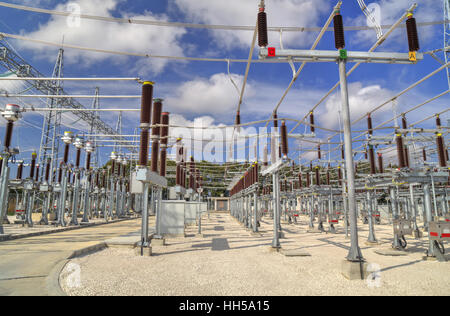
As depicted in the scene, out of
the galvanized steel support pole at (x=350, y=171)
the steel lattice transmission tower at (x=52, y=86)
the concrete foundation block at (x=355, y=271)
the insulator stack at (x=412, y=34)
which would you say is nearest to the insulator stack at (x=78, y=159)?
the steel lattice transmission tower at (x=52, y=86)

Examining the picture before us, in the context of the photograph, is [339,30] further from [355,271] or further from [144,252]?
[144,252]

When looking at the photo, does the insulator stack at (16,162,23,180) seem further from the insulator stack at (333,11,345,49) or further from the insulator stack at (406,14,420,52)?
the insulator stack at (406,14,420,52)

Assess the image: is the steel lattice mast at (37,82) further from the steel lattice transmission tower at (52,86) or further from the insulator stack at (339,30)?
the insulator stack at (339,30)

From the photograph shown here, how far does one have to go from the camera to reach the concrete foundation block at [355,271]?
19.3 feet

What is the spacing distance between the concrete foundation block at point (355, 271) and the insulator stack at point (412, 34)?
507 cm

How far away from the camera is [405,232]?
33.2 ft

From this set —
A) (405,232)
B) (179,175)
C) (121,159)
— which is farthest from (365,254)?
(121,159)

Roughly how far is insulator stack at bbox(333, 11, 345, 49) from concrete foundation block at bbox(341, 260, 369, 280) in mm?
5298

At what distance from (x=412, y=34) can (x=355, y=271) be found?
18.3ft

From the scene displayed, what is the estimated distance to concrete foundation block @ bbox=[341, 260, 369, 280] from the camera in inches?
232

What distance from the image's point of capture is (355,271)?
5.92 metres

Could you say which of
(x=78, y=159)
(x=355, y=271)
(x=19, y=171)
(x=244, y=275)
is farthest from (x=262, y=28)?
(x=19, y=171)

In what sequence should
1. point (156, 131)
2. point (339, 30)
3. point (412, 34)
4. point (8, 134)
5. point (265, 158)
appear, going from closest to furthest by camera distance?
point (412, 34) → point (339, 30) → point (156, 131) → point (8, 134) → point (265, 158)
